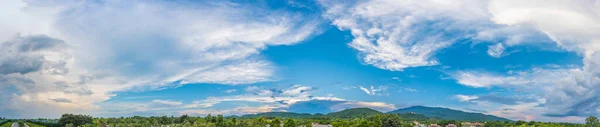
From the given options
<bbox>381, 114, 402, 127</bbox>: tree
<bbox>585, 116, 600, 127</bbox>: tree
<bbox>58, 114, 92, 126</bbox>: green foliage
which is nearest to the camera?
<bbox>381, 114, 402, 127</bbox>: tree

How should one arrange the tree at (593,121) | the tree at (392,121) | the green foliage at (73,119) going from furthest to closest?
the tree at (593,121) < the green foliage at (73,119) < the tree at (392,121)

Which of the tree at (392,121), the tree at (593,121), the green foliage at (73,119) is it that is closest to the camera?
the tree at (392,121)

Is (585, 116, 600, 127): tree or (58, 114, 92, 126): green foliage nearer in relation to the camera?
(58, 114, 92, 126): green foliage

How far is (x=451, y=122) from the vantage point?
124562 mm

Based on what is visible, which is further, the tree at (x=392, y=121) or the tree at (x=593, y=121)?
the tree at (x=593, y=121)

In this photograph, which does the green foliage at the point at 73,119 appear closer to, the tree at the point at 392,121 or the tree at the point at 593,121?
the tree at the point at 392,121

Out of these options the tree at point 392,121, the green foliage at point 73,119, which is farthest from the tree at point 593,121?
the green foliage at point 73,119

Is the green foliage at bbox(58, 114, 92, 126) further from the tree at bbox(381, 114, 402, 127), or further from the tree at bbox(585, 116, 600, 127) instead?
the tree at bbox(585, 116, 600, 127)

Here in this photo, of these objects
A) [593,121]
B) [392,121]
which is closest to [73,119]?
[392,121]

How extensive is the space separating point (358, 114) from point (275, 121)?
108 m

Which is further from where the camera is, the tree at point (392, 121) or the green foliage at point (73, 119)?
the green foliage at point (73, 119)

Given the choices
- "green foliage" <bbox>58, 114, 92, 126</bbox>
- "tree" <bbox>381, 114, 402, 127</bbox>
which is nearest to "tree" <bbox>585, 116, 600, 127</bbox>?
"tree" <bbox>381, 114, 402, 127</bbox>

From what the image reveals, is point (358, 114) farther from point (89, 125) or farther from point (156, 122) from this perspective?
point (89, 125)

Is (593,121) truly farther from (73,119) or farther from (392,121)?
(73,119)
